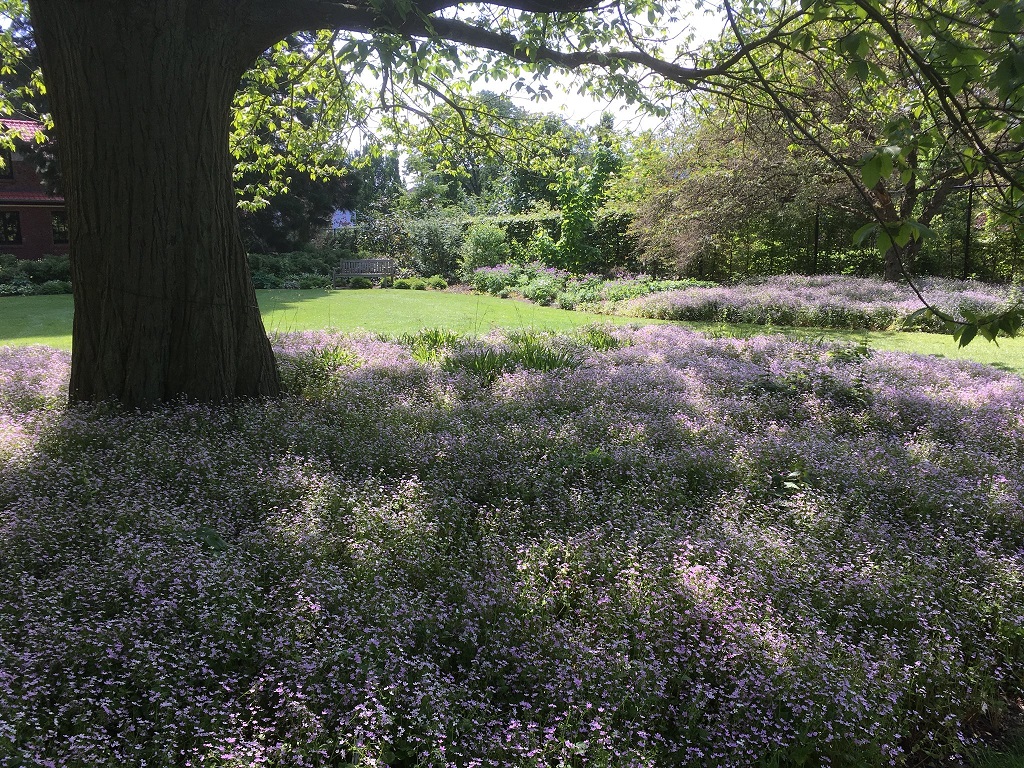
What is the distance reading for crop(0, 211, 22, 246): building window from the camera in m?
34.0

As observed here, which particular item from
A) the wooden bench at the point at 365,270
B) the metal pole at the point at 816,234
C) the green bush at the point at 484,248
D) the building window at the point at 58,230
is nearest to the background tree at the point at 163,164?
the metal pole at the point at 816,234

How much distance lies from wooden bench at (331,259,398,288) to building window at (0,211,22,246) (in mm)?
18519

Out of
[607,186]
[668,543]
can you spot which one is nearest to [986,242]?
[607,186]

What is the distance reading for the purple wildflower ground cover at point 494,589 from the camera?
8.31ft

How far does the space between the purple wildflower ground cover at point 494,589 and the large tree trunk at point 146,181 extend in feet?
1.98

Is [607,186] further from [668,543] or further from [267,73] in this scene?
[668,543]

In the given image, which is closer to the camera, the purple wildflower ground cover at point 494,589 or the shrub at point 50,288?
the purple wildflower ground cover at point 494,589

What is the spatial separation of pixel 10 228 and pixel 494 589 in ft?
135

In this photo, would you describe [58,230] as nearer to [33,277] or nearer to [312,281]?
[33,277]

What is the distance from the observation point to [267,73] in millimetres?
8961

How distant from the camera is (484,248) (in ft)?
90.6

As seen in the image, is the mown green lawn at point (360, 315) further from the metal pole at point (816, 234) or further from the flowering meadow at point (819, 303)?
the metal pole at point (816, 234)

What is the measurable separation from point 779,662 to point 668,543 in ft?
3.41

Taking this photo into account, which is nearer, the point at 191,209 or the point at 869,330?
the point at 191,209
